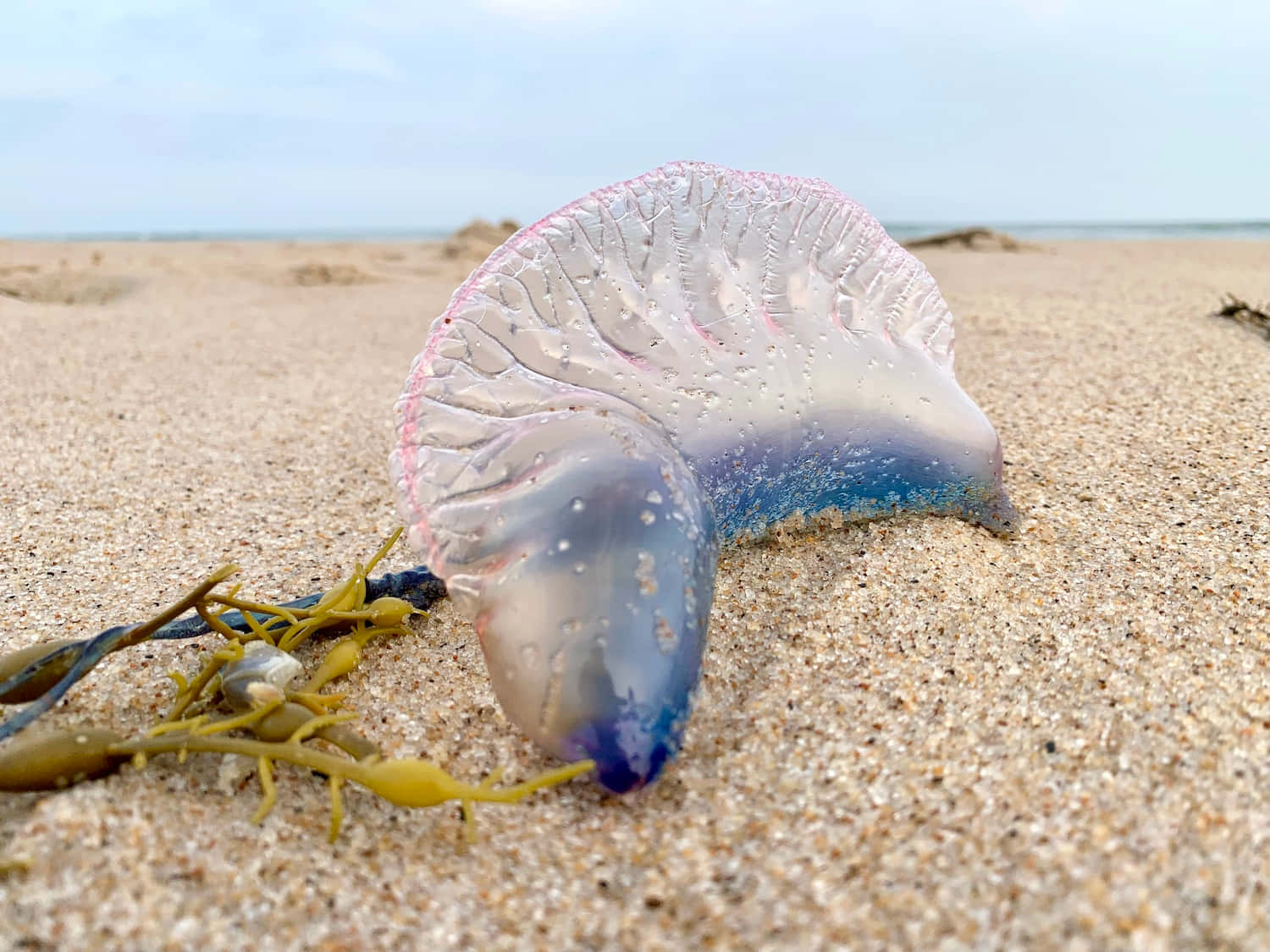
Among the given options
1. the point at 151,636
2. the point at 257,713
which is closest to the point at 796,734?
the point at 257,713

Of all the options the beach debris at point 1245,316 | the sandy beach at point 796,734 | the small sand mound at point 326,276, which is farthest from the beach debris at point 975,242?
the sandy beach at point 796,734

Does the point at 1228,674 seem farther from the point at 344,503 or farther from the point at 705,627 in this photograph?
the point at 344,503

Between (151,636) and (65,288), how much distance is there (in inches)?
209

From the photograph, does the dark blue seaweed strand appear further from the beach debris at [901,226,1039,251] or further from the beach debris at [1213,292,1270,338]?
the beach debris at [901,226,1039,251]

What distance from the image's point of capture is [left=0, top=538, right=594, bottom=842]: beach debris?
3.59ft

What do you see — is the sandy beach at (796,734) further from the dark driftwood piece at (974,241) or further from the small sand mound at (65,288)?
the dark driftwood piece at (974,241)

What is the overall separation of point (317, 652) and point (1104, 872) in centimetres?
115

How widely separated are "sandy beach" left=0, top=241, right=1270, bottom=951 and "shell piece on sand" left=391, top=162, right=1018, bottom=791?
0.36 ft

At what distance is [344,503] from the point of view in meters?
2.32

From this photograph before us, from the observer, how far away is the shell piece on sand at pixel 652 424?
1266 mm

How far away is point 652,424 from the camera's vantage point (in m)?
1.54

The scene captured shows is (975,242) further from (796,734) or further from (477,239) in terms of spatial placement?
(796,734)

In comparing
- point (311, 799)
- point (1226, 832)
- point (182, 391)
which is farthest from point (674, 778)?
point (182, 391)

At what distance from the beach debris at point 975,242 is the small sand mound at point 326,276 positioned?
4.86 meters
